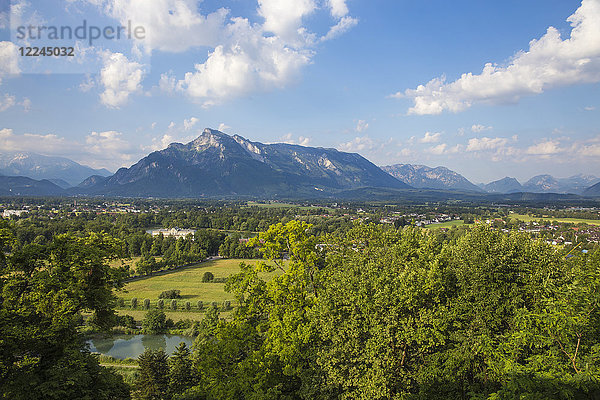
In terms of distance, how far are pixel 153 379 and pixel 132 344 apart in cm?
1706

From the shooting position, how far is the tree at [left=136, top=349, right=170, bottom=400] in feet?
67.8

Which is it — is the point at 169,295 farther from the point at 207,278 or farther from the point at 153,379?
the point at 153,379

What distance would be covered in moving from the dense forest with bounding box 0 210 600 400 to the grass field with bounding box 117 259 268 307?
92.7ft

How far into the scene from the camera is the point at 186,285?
5416 cm

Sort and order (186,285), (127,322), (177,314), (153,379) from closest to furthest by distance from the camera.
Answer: (153,379), (127,322), (177,314), (186,285)

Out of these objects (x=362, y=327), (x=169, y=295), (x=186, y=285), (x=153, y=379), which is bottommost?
(x=186, y=285)

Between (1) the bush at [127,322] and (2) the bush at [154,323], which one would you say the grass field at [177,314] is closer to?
(1) the bush at [127,322]

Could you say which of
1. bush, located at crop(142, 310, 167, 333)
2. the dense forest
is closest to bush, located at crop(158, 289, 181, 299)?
bush, located at crop(142, 310, 167, 333)

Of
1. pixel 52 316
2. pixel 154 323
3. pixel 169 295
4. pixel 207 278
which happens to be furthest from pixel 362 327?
pixel 207 278

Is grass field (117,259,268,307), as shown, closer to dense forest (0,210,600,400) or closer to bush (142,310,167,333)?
bush (142,310,167,333)

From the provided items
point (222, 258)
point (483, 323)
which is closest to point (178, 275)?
point (222, 258)

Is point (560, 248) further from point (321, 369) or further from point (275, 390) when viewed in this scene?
point (275, 390)

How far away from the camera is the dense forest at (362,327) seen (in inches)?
415

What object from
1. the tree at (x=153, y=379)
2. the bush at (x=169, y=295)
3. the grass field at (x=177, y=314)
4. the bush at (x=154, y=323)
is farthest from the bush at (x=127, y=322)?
the tree at (x=153, y=379)
